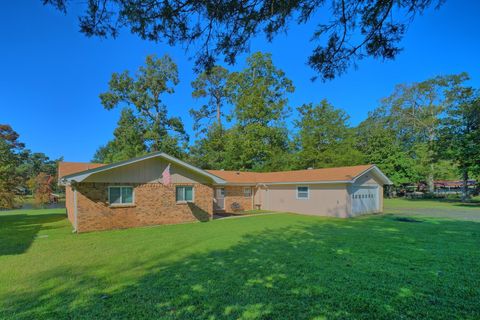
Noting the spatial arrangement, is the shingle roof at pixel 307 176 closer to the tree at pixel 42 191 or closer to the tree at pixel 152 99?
the tree at pixel 152 99

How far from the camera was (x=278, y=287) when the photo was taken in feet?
14.9

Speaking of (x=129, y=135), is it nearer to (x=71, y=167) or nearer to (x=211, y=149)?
(x=211, y=149)

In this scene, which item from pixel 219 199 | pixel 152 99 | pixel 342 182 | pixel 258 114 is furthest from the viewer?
Result: pixel 258 114

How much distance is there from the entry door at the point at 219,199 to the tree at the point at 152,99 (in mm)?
12591

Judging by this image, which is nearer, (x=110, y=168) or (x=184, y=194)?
(x=110, y=168)

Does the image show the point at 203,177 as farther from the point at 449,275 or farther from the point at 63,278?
the point at 449,275

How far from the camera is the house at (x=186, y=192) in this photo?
10883 millimetres

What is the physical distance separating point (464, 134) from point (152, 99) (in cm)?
3243

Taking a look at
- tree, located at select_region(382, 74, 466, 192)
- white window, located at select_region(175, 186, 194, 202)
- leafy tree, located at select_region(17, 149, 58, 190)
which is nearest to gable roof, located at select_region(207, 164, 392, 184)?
Answer: white window, located at select_region(175, 186, 194, 202)

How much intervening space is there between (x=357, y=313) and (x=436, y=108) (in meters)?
44.5

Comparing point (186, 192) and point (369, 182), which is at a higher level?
point (369, 182)

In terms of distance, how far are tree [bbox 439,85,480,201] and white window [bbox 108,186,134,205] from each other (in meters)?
27.1

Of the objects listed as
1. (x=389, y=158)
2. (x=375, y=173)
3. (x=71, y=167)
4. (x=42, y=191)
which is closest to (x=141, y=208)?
(x=71, y=167)

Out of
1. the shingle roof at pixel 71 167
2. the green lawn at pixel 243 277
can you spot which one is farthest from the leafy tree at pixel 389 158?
the shingle roof at pixel 71 167
